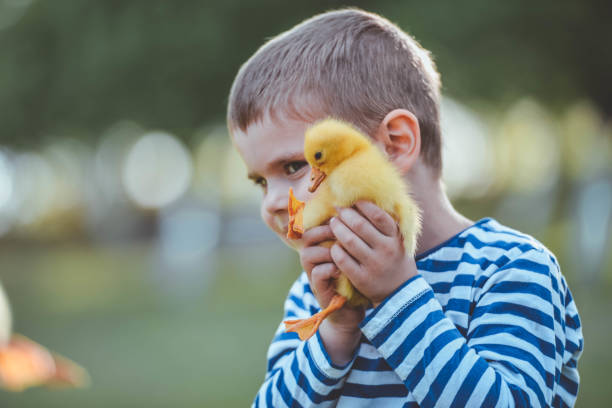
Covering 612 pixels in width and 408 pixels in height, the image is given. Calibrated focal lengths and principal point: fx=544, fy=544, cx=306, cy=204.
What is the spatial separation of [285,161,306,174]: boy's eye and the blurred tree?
4361 millimetres

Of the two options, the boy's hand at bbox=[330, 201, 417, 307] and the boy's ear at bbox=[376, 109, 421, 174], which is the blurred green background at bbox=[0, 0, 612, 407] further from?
the boy's hand at bbox=[330, 201, 417, 307]

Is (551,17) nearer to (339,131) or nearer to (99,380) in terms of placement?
(339,131)

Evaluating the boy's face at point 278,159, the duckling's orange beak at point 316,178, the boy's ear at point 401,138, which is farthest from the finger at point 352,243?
the boy's ear at point 401,138

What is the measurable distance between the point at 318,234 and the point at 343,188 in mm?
116

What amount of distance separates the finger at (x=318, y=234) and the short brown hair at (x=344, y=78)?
350mm

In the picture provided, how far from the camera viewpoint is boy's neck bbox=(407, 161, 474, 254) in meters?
1.45

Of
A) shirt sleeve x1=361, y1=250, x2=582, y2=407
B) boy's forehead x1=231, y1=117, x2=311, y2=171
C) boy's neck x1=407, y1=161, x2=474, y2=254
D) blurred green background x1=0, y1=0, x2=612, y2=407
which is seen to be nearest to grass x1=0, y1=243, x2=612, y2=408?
blurred green background x1=0, y1=0, x2=612, y2=407

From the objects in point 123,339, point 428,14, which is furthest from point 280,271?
point 428,14

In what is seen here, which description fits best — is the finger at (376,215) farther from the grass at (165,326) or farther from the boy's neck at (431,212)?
the grass at (165,326)

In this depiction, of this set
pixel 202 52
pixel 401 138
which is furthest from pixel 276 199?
pixel 202 52

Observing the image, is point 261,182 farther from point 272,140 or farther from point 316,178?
point 316,178

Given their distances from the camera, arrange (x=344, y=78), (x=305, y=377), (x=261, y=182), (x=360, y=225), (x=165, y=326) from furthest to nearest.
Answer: (x=165, y=326) → (x=261, y=182) → (x=344, y=78) → (x=305, y=377) → (x=360, y=225)

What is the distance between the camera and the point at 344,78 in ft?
4.71

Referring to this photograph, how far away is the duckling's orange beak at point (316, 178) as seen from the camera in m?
1.16
